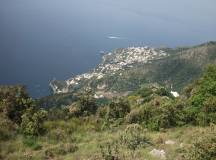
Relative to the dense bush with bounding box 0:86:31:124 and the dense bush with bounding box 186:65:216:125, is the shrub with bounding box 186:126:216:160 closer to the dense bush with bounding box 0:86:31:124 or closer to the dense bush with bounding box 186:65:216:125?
the dense bush with bounding box 186:65:216:125

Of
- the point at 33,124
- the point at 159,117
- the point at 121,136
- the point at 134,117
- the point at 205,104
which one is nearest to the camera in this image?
the point at 121,136

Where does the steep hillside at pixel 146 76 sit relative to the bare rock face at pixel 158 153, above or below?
below

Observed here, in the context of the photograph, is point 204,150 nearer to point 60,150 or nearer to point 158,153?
point 158,153

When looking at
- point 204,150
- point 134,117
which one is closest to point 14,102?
point 134,117

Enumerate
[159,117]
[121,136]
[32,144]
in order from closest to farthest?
[32,144]
[121,136]
[159,117]

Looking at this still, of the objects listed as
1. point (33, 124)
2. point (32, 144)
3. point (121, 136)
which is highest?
point (121, 136)

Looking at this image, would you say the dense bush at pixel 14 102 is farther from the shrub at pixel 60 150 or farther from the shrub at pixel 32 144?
the shrub at pixel 60 150

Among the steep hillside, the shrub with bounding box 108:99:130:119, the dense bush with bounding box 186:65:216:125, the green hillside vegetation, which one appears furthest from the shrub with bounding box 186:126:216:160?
the steep hillside

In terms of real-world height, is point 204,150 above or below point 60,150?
above

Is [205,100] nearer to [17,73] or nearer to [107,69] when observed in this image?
[17,73]

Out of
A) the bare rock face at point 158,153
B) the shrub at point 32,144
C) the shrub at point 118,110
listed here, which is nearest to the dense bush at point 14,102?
the shrub at point 118,110

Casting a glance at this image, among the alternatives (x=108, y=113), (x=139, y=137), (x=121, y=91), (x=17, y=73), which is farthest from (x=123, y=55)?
(x=139, y=137)
